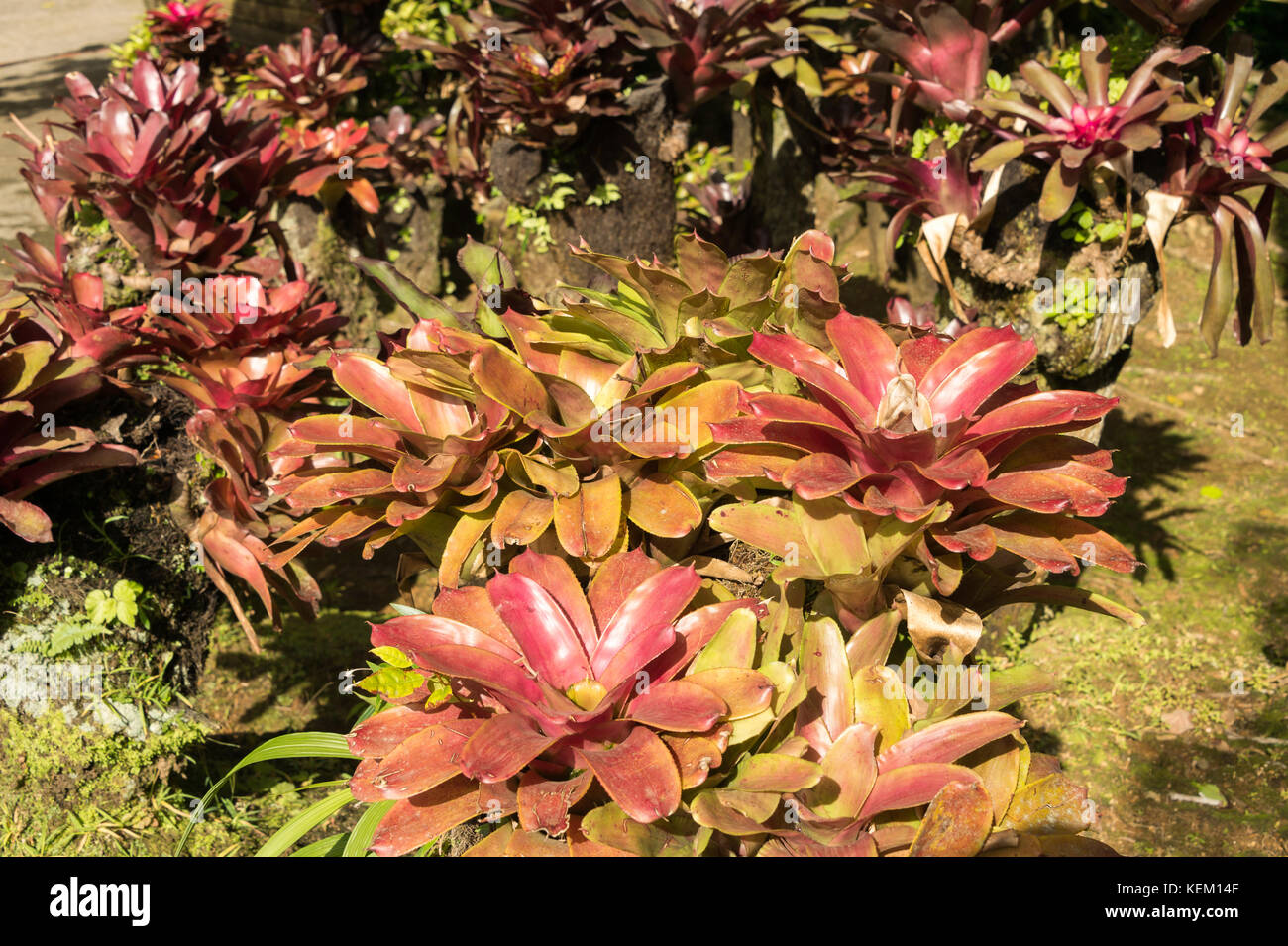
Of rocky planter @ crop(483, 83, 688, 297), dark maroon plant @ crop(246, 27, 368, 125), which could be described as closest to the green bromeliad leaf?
rocky planter @ crop(483, 83, 688, 297)

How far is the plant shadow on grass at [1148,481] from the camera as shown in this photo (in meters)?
3.96

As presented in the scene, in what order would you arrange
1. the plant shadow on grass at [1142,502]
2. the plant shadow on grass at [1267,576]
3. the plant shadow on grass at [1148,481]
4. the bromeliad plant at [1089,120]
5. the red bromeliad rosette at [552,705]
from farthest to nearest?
1. the plant shadow on grass at [1148,481]
2. the plant shadow on grass at [1142,502]
3. the plant shadow on grass at [1267,576]
4. the bromeliad plant at [1089,120]
5. the red bromeliad rosette at [552,705]

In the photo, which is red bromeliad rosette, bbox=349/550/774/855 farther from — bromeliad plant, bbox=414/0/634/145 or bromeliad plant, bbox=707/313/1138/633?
bromeliad plant, bbox=414/0/634/145

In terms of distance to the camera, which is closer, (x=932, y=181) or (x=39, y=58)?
(x=932, y=181)

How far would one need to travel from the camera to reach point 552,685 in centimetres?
127

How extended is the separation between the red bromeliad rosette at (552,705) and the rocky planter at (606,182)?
9.69 ft

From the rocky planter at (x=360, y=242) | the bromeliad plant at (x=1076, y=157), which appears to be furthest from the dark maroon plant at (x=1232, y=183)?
the rocky planter at (x=360, y=242)

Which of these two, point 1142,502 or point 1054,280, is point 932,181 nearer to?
point 1054,280

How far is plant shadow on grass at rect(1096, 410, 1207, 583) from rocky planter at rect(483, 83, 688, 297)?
7.01 ft

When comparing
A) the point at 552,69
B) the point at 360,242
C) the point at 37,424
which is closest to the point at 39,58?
the point at 360,242

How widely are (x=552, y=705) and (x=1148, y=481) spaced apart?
156 inches

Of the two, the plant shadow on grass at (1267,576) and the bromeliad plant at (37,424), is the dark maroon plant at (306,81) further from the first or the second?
the plant shadow on grass at (1267,576)

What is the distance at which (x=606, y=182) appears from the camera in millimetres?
4195
